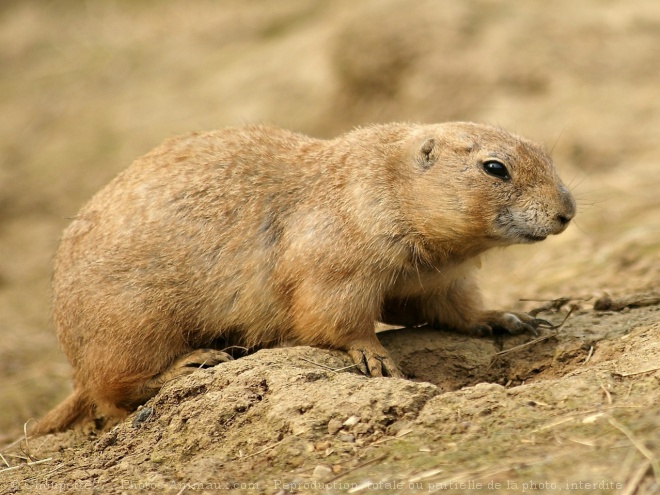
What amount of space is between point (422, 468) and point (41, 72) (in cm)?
1634

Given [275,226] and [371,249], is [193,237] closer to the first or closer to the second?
[275,226]

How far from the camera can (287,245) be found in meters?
6.36

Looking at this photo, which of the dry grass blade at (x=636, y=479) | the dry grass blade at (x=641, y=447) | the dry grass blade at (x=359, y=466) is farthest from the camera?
the dry grass blade at (x=359, y=466)

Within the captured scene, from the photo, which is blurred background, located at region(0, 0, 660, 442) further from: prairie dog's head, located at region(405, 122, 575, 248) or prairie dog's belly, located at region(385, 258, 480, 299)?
prairie dog's head, located at region(405, 122, 575, 248)

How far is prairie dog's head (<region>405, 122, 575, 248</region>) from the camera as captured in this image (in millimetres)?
5906

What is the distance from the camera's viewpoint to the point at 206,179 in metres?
6.59

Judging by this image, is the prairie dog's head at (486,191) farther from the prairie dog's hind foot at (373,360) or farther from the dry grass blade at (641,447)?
the dry grass blade at (641,447)

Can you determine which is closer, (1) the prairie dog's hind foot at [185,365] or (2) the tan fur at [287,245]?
(2) the tan fur at [287,245]

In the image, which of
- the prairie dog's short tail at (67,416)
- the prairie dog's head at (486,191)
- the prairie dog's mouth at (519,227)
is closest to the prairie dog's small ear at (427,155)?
the prairie dog's head at (486,191)

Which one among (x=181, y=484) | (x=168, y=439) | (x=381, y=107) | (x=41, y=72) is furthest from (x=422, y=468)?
(x=41, y=72)

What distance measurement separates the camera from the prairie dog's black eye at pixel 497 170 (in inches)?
236

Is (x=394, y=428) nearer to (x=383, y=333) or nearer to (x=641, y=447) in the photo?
(x=641, y=447)

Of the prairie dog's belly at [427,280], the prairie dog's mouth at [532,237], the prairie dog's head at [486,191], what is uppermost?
the prairie dog's head at [486,191]

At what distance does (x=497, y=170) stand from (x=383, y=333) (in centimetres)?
159
